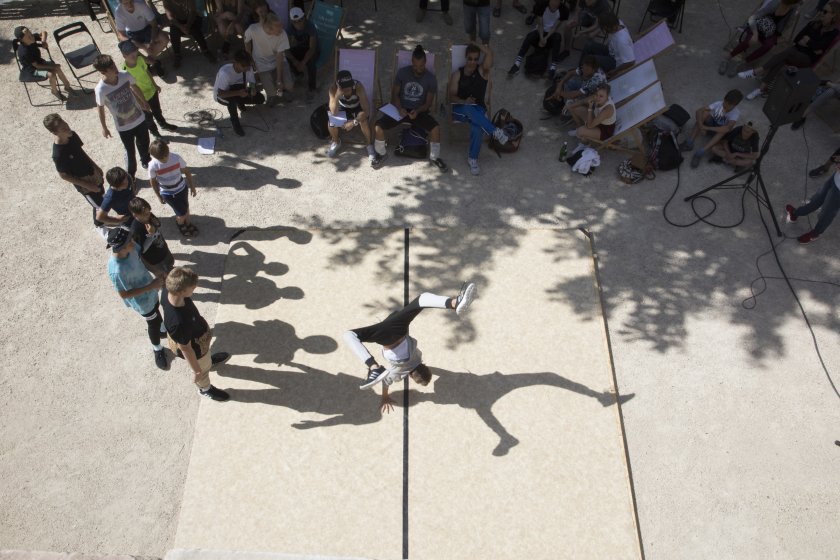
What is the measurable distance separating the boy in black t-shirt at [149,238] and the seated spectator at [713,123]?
693 centimetres

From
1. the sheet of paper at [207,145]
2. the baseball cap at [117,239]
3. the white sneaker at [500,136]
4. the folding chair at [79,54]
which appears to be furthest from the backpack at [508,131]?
the folding chair at [79,54]

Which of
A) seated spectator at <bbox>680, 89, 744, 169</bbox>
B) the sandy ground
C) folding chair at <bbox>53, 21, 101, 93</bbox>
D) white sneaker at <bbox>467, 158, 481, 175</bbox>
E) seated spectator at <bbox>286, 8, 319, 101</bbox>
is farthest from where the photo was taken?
folding chair at <bbox>53, 21, 101, 93</bbox>

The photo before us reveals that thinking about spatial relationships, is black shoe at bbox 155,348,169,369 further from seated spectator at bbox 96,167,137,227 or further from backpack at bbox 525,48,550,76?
backpack at bbox 525,48,550,76

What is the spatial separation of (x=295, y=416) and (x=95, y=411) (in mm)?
2064

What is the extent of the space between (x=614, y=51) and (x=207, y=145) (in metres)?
6.32

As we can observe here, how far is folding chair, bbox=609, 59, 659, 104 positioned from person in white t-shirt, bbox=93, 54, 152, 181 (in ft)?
21.5

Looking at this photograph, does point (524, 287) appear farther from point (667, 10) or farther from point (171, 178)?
point (667, 10)

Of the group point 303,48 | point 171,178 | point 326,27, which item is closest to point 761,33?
point 326,27

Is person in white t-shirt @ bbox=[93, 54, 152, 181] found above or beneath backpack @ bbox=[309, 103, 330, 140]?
above

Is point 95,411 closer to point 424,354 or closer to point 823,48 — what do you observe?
point 424,354

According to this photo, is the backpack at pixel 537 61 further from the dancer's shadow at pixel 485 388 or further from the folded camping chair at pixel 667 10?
the dancer's shadow at pixel 485 388

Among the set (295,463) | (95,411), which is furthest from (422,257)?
(95,411)

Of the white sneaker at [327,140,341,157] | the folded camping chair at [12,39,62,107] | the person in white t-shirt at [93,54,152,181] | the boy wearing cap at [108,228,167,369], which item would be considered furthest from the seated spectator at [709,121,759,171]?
the folded camping chair at [12,39,62,107]

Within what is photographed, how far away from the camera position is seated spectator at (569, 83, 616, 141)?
7.75 metres
